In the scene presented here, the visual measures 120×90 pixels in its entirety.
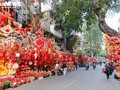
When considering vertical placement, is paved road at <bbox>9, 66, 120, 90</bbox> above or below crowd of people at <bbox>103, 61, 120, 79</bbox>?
below

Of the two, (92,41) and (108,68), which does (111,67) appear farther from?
(92,41)

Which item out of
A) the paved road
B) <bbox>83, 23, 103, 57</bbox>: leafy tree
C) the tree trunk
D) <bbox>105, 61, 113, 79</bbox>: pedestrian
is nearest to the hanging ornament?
the paved road

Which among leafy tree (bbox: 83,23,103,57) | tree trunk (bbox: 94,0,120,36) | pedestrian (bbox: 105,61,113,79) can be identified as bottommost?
pedestrian (bbox: 105,61,113,79)

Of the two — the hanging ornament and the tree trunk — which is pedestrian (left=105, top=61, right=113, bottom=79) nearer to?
the tree trunk

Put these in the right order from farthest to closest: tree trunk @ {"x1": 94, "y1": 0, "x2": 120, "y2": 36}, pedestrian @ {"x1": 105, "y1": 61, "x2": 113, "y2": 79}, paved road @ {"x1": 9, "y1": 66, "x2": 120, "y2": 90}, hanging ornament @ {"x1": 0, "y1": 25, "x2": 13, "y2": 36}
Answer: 1. pedestrian @ {"x1": 105, "y1": 61, "x2": 113, "y2": 79}
2. hanging ornament @ {"x1": 0, "y1": 25, "x2": 13, "y2": 36}
3. tree trunk @ {"x1": 94, "y1": 0, "x2": 120, "y2": 36}
4. paved road @ {"x1": 9, "y1": 66, "x2": 120, "y2": 90}

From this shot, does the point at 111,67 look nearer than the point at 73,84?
No

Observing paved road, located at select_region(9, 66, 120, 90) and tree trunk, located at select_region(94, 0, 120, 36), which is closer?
paved road, located at select_region(9, 66, 120, 90)

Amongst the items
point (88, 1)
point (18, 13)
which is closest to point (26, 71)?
point (88, 1)

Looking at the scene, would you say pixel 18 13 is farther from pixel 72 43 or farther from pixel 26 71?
pixel 72 43

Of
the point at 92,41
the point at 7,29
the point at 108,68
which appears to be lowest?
the point at 108,68

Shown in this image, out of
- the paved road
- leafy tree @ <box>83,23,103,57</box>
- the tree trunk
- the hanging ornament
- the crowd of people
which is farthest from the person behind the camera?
leafy tree @ <box>83,23,103,57</box>

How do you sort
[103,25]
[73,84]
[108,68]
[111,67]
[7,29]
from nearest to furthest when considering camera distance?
[73,84] → [103,25] → [7,29] → [108,68] → [111,67]

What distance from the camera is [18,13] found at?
43.4 m

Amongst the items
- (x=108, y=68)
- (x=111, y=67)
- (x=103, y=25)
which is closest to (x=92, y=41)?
(x=111, y=67)
